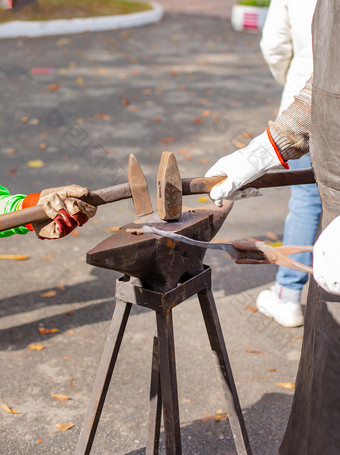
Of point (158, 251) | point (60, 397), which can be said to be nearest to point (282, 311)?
point (60, 397)

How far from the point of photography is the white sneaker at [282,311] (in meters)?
3.69

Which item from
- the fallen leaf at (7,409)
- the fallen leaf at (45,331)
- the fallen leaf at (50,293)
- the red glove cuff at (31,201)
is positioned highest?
the red glove cuff at (31,201)

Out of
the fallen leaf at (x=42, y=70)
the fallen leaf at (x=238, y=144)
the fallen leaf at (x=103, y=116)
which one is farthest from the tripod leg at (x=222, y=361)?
the fallen leaf at (x=42, y=70)

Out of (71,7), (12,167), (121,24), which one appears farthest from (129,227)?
(71,7)

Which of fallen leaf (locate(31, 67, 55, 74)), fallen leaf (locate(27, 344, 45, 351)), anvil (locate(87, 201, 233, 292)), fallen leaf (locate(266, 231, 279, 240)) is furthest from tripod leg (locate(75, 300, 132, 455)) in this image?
fallen leaf (locate(31, 67, 55, 74))

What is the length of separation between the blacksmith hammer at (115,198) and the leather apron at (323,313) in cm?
57

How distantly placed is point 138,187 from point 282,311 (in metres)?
1.97

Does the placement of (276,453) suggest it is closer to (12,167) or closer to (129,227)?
(129,227)

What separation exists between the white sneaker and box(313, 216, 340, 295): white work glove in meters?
2.04

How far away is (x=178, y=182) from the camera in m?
1.97

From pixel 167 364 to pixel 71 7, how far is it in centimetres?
1426

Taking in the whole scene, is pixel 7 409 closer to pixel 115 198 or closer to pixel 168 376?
pixel 168 376

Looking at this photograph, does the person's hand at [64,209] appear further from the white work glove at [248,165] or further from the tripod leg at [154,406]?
the tripod leg at [154,406]

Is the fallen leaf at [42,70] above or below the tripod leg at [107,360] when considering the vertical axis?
below
